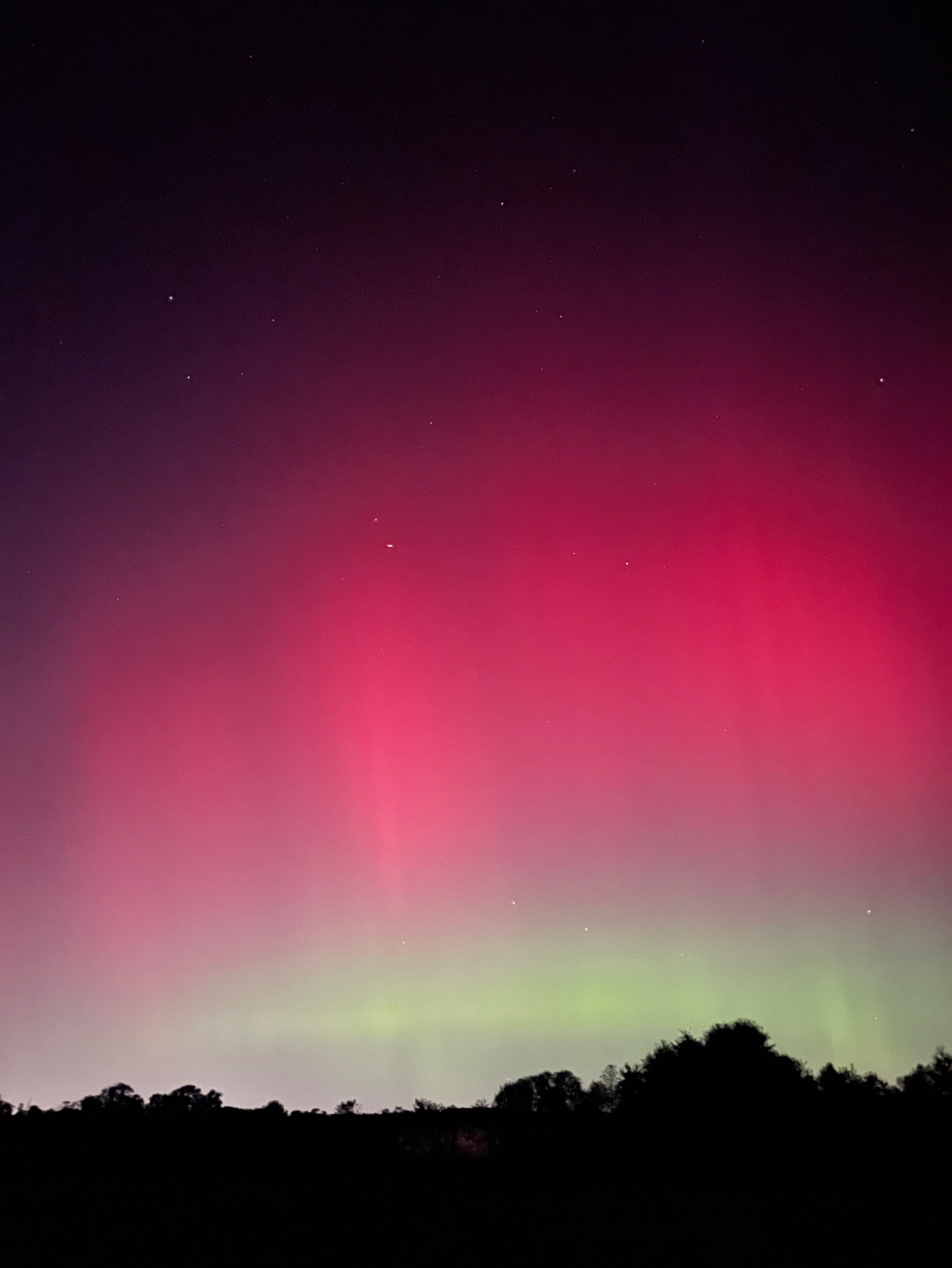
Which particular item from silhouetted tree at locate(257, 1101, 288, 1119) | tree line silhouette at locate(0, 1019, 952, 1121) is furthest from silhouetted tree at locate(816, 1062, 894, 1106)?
silhouetted tree at locate(257, 1101, 288, 1119)

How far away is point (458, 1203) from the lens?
25.3m

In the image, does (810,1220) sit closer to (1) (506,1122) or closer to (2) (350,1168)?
(2) (350,1168)

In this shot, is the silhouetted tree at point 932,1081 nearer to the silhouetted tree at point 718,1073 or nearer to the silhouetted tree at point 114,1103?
the silhouetted tree at point 718,1073

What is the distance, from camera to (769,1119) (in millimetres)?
40188

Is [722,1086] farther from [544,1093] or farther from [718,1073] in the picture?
[544,1093]

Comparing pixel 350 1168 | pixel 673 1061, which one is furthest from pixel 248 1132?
pixel 673 1061

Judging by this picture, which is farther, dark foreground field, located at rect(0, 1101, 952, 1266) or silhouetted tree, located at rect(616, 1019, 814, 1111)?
silhouetted tree, located at rect(616, 1019, 814, 1111)

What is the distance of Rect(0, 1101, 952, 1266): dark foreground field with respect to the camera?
2319 cm

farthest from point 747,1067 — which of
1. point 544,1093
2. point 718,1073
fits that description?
point 544,1093

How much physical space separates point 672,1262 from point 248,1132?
629 inches

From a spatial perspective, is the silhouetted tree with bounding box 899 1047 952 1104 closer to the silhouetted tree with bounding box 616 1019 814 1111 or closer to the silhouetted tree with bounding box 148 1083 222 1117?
the silhouetted tree with bounding box 616 1019 814 1111

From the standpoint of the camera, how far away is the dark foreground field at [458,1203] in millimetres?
23188

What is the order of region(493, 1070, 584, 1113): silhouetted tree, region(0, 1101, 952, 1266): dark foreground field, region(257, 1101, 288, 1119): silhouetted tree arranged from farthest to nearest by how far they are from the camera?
region(493, 1070, 584, 1113): silhouetted tree < region(257, 1101, 288, 1119): silhouetted tree < region(0, 1101, 952, 1266): dark foreground field

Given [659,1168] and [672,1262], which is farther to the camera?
[659,1168]
